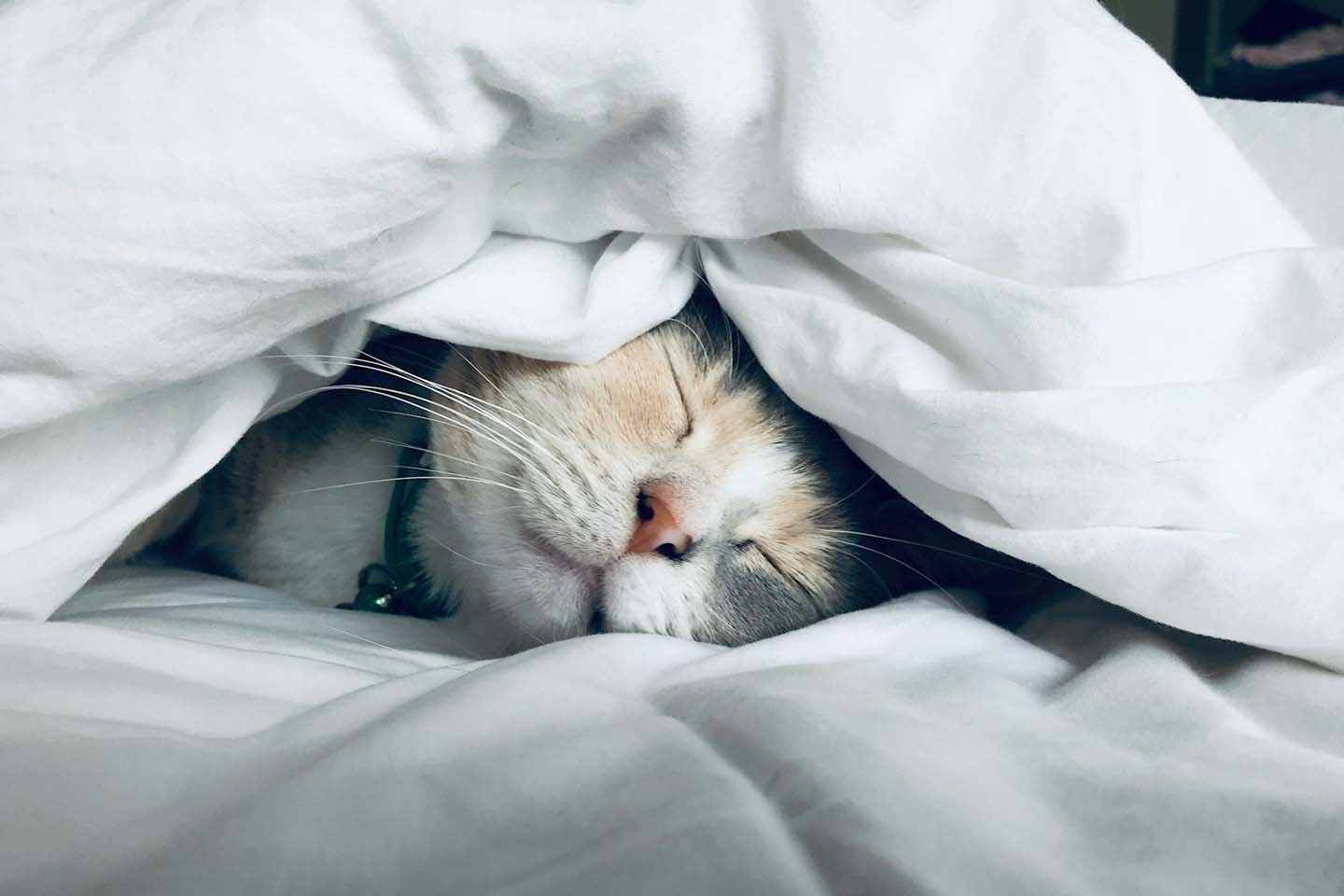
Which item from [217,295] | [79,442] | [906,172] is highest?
[906,172]

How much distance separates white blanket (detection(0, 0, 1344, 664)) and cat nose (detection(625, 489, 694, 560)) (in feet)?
0.47

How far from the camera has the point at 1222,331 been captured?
0.66 meters

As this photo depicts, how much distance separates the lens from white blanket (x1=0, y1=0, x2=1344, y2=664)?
A: 0.60 m

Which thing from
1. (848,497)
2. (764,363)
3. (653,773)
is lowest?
(653,773)

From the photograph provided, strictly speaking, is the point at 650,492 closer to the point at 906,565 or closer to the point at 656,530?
the point at 656,530

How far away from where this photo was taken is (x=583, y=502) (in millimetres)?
809

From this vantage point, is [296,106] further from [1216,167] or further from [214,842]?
[1216,167]

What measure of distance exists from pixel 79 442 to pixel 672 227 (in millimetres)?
445

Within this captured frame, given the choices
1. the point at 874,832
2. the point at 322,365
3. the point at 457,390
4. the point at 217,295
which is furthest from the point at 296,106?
the point at 874,832

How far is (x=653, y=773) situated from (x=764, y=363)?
385mm

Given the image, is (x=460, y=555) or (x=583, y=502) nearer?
(x=583, y=502)

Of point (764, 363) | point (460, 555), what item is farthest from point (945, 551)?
point (460, 555)

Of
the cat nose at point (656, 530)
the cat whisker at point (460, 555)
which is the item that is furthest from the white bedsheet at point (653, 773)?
the cat whisker at point (460, 555)

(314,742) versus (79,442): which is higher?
(79,442)
